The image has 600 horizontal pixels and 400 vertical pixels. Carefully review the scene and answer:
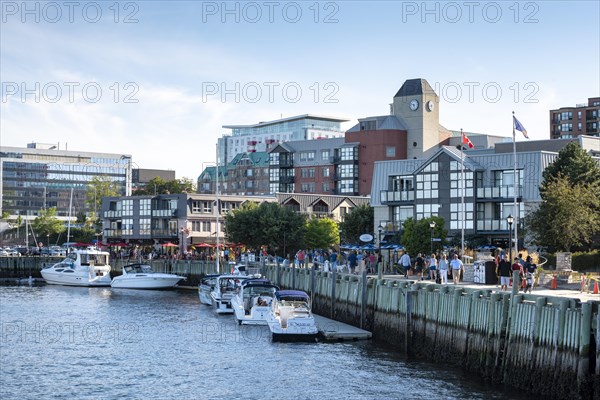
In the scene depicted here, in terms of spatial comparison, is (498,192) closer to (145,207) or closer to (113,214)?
(145,207)

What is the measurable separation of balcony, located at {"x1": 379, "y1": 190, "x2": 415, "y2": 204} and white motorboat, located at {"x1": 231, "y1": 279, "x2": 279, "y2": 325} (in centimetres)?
3899

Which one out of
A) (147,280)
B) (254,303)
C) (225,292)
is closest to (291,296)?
(254,303)

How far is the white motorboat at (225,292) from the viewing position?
6450 cm

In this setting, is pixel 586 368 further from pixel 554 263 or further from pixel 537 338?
pixel 554 263

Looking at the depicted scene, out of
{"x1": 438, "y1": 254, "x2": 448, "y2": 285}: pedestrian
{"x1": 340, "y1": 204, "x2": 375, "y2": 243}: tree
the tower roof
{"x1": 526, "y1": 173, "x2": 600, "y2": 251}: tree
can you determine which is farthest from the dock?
the tower roof

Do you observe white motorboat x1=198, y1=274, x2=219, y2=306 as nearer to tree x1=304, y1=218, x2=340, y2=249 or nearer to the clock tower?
tree x1=304, y1=218, x2=340, y2=249

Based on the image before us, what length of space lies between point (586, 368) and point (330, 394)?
10598 millimetres

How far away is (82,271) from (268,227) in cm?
2098

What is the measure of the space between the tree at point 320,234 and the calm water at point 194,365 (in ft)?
155

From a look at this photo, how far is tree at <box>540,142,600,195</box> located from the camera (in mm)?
Result: 80312

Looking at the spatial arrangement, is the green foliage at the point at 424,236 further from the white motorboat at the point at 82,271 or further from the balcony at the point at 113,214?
the balcony at the point at 113,214

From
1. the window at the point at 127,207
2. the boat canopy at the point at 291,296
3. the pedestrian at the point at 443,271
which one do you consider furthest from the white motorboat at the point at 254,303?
the window at the point at 127,207

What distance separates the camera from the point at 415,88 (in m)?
148

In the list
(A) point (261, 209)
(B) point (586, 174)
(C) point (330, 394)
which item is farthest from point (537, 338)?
(A) point (261, 209)
